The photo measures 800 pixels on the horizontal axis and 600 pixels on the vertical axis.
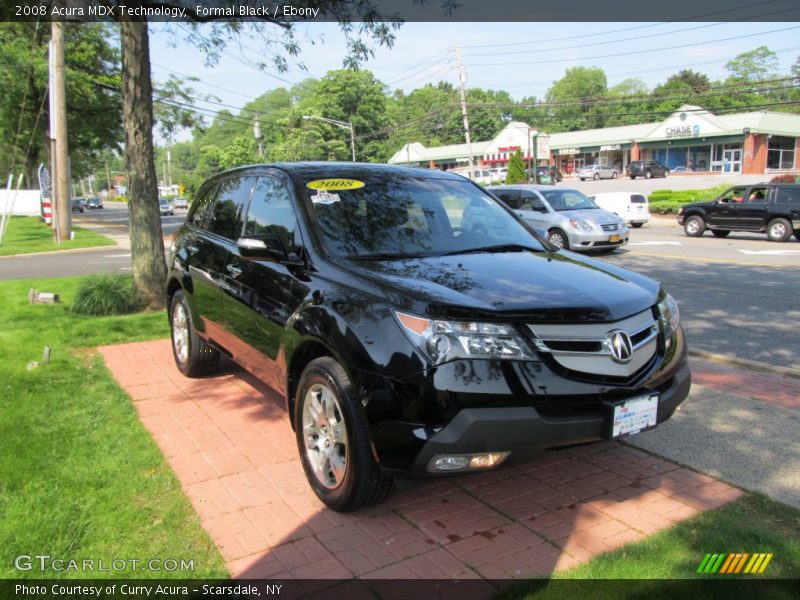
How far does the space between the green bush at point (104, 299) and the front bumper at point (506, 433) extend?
7.10 m

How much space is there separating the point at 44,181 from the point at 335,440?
26028mm

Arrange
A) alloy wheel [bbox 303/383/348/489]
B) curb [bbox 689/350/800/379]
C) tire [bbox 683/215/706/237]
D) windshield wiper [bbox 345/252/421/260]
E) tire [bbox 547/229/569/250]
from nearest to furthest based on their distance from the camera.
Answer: alloy wheel [bbox 303/383/348/489]
windshield wiper [bbox 345/252/421/260]
curb [bbox 689/350/800/379]
tire [bbox 547/229/569/250]
tire [bbox 683/215/706/237]

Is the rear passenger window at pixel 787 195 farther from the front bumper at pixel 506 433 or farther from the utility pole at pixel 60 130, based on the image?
the utility pole at pixel 60 130

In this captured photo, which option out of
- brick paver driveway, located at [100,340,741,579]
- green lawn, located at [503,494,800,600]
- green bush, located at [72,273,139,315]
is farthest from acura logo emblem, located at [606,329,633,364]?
green bush, located at [72,273,139,315]

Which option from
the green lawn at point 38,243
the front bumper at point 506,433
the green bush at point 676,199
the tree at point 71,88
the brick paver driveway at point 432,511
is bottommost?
the brick paver driveway at point 432,511

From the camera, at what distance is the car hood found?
305 cm

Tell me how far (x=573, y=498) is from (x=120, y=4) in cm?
831

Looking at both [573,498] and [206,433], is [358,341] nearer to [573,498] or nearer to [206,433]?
[573,498]

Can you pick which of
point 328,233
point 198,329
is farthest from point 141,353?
point 328,233

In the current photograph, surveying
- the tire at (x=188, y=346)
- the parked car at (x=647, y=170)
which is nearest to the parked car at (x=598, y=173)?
the parked car at (x=647, y=170)

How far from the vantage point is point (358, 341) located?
10.4 ft

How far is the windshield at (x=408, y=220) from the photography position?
12.9 ft

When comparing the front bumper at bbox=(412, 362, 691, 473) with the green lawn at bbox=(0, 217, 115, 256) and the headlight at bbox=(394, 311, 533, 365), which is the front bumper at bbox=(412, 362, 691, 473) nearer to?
the headlight at bbox=(394, 311, 533, 365)

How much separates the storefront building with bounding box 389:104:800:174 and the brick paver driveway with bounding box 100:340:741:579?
125ft
